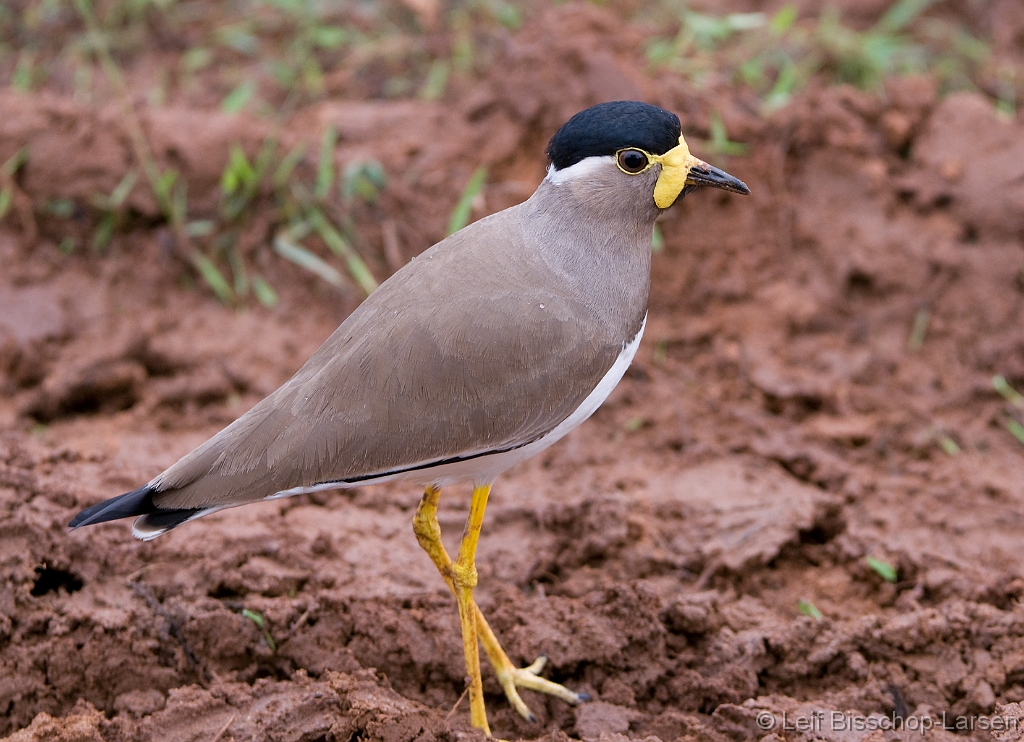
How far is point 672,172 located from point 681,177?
0.11 ft

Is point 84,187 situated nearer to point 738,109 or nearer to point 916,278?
point 738,109

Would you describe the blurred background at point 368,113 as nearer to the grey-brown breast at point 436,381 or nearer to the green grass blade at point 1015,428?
the green grass blade at point 1015,428

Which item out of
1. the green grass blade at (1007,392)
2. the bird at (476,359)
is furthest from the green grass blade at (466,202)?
the green grass blade at (1007,392)

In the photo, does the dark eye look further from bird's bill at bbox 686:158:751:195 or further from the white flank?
the white flank

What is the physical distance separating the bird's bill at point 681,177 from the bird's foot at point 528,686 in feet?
5.49

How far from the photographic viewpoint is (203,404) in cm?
538

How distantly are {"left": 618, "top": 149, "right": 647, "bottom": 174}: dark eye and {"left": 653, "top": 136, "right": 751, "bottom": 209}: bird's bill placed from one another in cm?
5

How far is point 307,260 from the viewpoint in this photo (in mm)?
5793

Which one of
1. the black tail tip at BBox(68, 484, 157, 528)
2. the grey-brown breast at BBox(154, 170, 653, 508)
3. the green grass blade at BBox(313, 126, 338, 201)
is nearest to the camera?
the black tail tip at BBox(68, 484, 157, 528)

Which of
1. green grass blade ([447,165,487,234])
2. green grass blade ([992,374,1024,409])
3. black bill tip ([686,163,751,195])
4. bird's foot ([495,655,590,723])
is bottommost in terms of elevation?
green grass blade ([992,374,1024,409])

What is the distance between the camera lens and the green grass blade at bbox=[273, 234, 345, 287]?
578cm

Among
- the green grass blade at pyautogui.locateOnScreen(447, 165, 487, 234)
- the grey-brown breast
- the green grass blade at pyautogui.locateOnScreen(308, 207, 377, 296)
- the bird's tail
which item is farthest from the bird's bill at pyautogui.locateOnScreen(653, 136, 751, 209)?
the green grass blade at pyautogui.locateOnScreen(308, 207, 377, 296)

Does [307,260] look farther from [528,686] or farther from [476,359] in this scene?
[528,686]


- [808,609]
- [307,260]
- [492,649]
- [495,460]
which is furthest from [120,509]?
[307,260]
